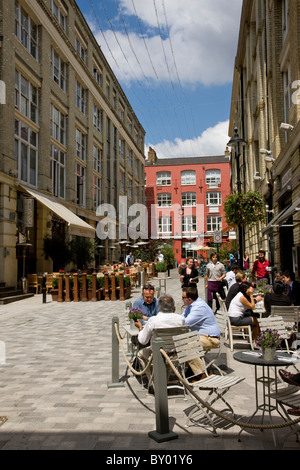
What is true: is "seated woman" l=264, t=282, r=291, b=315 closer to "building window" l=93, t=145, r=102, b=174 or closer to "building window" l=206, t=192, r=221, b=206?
"building window" l=93, t=145, r=102, b=174

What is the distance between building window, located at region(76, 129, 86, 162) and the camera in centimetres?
2914

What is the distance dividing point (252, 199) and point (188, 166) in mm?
43340

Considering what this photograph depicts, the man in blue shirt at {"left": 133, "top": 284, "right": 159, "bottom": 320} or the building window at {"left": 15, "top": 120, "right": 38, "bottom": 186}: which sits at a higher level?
the building window at {"left": 15, "top": 120, "right": 38, "bottom": 186}

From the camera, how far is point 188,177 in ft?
193

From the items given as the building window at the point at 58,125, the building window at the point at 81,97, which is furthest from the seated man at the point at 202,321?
the building window at the point at 81,97

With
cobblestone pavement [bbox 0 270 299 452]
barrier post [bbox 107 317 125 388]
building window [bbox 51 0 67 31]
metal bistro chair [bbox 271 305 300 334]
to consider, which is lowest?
cobblestone pavement [bbox 0 270 299 452]

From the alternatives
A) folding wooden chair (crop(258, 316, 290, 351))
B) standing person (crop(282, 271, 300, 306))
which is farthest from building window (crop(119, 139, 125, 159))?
folding wooden chair (crop(258, 316, 290, 351))

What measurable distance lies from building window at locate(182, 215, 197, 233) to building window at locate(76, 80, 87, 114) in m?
29.2

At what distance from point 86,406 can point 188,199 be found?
53.9m

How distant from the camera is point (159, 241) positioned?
133ft

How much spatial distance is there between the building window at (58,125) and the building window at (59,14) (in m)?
5.39

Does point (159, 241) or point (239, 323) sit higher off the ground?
point (159, 241)

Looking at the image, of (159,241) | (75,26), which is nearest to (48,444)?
(75,26)

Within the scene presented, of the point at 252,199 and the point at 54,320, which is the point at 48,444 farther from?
the point at 252,199
